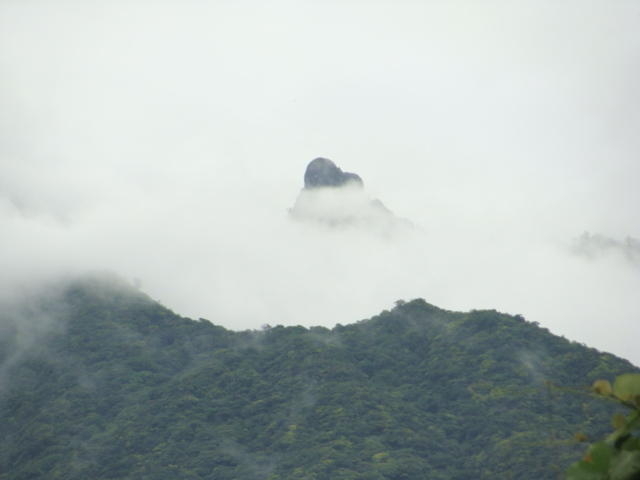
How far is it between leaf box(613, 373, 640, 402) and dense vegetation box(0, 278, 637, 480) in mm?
38159

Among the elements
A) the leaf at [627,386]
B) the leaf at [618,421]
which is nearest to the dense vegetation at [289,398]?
the leaf at [618,421]

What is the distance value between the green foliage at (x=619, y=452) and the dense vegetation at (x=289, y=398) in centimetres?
3816

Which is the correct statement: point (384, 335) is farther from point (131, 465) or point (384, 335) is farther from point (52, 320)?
point (52, 320)

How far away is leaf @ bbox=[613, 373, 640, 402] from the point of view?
237 cm

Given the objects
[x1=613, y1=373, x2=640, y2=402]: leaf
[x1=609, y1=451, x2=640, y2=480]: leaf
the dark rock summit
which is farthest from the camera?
the dark rock summit

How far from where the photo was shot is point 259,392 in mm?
60344

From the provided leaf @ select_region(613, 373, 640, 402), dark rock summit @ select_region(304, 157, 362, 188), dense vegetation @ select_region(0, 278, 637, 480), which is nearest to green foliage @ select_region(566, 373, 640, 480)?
leaf @ select_region(613, 373, 640, 402)

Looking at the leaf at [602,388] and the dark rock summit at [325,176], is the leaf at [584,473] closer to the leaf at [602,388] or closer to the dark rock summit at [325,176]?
the leaf at [602,388]

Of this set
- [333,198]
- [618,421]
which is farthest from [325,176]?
[618,421]

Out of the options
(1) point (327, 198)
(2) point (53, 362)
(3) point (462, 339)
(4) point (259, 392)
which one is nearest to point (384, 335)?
(3) point (462, 339)

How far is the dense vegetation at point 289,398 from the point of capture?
49.0 metres

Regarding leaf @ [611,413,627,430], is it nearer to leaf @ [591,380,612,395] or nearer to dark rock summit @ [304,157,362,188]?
leaf @ [591,380,612,395]

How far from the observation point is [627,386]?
93.6 inches

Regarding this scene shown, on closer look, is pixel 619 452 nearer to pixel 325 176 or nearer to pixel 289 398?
pixel 289 398
